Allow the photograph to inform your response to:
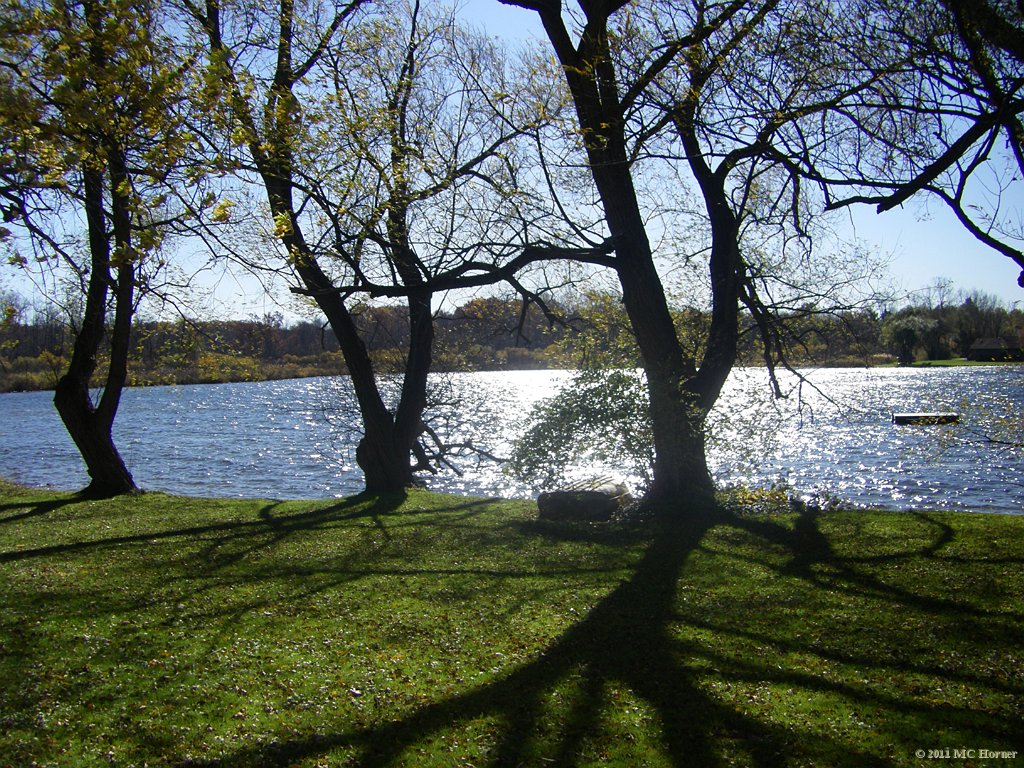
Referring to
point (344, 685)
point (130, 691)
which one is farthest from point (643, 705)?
point (130, 691)

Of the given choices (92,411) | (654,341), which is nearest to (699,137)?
(654,341)

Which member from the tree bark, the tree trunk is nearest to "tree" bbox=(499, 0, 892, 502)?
the tree bark

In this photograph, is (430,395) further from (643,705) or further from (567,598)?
(643,705)

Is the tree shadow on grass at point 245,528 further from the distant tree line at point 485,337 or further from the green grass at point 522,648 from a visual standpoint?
the distant tree line at point 485,337

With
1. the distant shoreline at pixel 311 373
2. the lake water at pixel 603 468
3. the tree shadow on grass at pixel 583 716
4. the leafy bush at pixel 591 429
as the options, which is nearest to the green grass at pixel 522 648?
the tree shadow on grass at pixel 583 716

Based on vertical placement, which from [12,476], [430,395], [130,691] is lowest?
[12,476]

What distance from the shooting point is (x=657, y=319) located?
1232cm

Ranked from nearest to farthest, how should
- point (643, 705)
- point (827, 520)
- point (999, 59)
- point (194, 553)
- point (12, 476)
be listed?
1. point (643, 705)
2. point (999, 59)
3. point (194, 553)
4. point (827, 520)
5. point (12, 476)

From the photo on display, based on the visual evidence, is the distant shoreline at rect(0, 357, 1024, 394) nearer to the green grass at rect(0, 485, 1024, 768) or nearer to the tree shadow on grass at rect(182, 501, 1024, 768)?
the green grass at rect(0, 485, 1024, 768)

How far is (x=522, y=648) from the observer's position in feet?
21.2

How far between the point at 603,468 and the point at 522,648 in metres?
17.5

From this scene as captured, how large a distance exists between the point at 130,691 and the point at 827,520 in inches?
355

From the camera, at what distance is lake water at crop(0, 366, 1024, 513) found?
14867mm

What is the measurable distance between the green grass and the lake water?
9.58 feet
